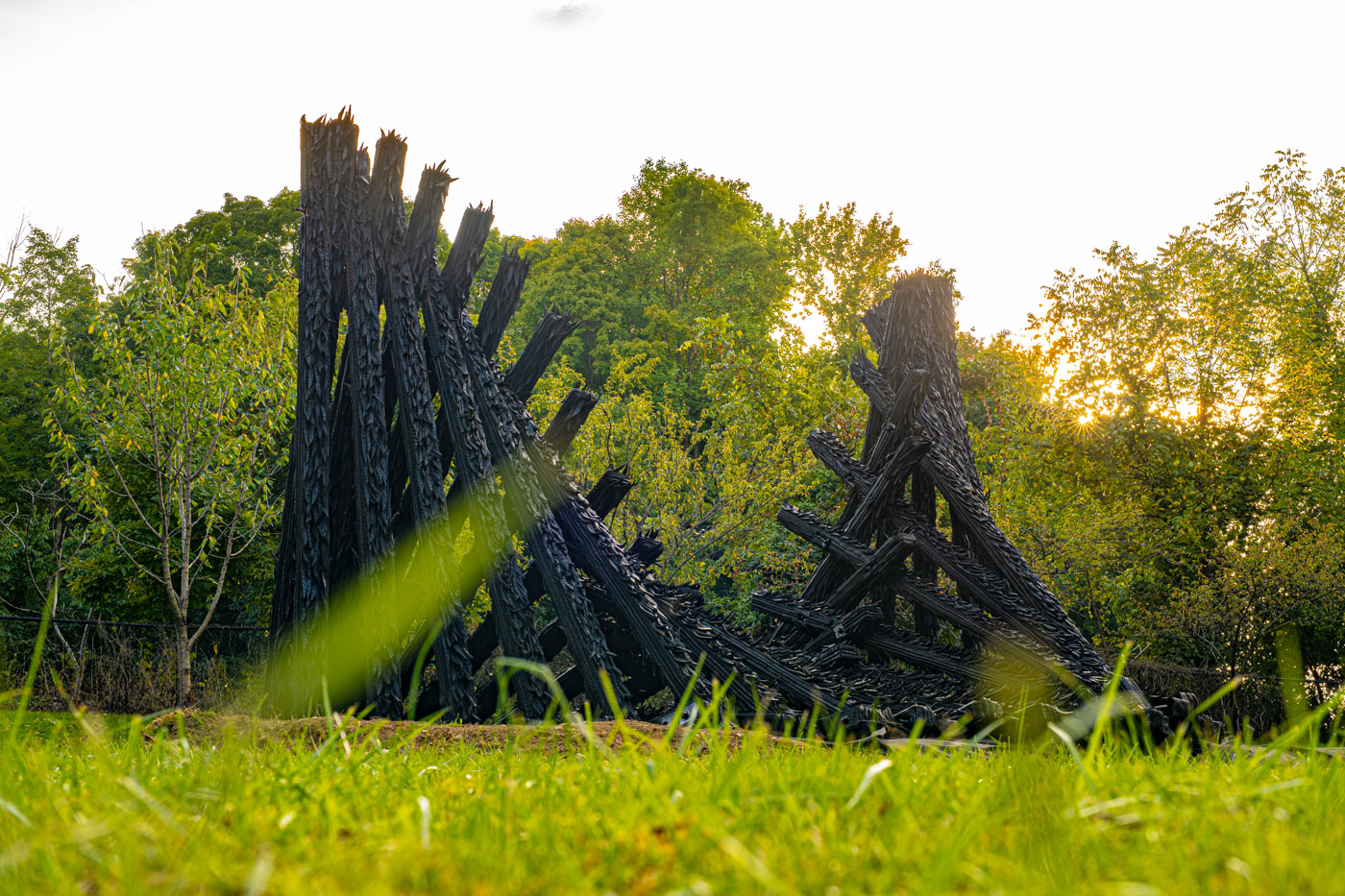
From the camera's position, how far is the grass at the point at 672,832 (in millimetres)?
963

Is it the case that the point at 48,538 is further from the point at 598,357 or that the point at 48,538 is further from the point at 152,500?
the point at 598,357

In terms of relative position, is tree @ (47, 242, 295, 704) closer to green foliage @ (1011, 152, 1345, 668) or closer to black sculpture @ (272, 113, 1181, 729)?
black sculpture @ (272, 113, 1181, 729)

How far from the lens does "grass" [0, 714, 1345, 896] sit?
3.16 feet

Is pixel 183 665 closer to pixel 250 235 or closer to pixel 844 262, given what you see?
pixel 250 235

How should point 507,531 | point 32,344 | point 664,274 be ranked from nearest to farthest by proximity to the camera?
point 507,531, point 32,344, point 664,274

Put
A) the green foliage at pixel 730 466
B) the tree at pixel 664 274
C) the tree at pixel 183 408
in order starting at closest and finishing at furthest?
the tree at pixel 183 408 < the green foliage at pixel 730 466 < the tree at pixel 664 274

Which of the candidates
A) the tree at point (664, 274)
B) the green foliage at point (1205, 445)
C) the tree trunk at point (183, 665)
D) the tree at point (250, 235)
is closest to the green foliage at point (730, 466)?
the green foliage at point (1205, 445)

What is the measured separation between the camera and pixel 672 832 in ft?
3.76

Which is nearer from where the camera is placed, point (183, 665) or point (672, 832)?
point (672, 832)

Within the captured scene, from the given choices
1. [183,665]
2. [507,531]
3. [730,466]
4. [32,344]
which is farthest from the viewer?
[32,344]

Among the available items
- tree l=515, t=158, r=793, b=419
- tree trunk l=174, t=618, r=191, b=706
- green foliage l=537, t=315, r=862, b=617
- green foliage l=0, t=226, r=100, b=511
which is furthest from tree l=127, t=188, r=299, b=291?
tree trunk l=174, t=618, r=191, b=706

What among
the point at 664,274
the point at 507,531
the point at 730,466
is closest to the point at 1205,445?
the point at 730,466

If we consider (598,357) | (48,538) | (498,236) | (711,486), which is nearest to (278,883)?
(711,486)

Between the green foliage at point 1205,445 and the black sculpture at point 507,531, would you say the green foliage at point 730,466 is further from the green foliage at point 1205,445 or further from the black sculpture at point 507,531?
the black sculpture at point 507,531
